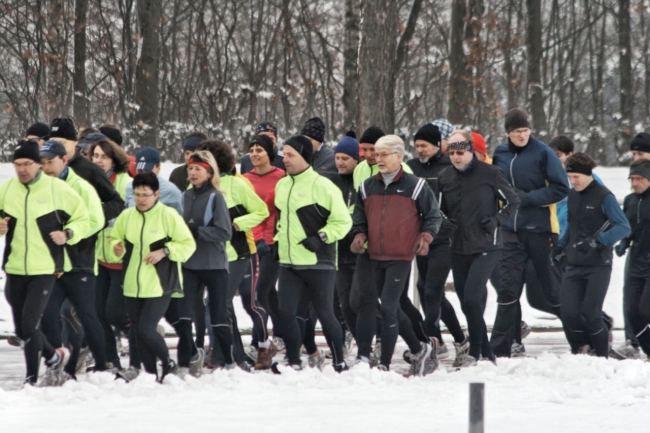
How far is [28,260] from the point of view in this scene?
7625 mm

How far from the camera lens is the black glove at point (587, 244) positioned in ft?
29.7

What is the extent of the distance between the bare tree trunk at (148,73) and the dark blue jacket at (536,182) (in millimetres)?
11175

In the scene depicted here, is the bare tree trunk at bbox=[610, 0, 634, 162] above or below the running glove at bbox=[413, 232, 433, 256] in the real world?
above

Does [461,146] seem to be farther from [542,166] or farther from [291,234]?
[291,234]

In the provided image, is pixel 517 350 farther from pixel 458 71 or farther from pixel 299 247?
pixel 458 71

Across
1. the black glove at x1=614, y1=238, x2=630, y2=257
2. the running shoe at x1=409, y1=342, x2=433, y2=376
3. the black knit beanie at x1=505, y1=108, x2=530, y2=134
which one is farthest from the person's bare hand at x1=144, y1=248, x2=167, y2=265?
the black glove at x1=614, y1=238, x2=630, y2=257

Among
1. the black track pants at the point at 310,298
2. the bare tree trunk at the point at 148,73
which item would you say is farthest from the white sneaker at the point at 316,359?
the bare tree trunk at the point at 148,73

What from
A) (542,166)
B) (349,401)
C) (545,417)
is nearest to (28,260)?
(349,401)

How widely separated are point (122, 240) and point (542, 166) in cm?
362

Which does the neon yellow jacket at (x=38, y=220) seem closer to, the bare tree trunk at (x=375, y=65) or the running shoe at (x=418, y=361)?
the running shoe at (x=418, y=361)

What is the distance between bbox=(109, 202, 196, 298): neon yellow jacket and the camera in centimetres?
775

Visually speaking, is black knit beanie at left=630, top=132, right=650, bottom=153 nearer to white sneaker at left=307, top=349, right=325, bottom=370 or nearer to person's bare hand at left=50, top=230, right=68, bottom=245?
white sneaker at left=307, top=349, right=325, bottom=370

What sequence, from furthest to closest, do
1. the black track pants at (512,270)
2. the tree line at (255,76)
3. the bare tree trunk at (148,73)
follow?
the bare tree trunk at (148,73), the tree line at (255,76), the black track pants at (512,270)

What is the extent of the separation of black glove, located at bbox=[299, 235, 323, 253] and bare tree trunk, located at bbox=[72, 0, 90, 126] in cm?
1292
